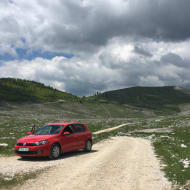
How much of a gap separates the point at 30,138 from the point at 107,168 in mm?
4694

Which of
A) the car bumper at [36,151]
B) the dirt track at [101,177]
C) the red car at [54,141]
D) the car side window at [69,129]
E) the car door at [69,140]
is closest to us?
the dirt track at [101,177]

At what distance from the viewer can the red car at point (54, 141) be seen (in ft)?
43.2

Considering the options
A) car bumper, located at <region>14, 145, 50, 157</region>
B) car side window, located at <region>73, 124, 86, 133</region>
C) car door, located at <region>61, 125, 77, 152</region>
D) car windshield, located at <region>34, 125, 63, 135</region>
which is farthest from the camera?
car side window, located at <region>73, 124, 86, 133</region>

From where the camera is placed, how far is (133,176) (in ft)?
31.9

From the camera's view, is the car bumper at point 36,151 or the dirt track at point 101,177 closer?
the dirt track at point 101,177

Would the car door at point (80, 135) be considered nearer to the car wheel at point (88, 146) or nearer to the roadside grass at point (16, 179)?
the car wheel at point (88, 146)

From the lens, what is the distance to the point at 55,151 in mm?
13727

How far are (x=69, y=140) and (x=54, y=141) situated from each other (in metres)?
1.43

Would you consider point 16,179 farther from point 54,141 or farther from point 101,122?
point 101,122

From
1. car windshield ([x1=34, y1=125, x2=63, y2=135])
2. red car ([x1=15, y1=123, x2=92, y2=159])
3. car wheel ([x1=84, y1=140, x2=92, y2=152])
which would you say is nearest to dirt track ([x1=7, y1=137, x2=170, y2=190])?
red car ([x1=15, y1=123, x2=92, y2=159])

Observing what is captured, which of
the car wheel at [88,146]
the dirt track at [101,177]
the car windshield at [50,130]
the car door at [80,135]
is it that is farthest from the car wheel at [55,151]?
the car wheel at [88,146]

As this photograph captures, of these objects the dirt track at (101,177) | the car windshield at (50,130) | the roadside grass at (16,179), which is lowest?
the dirt track at (101,177)

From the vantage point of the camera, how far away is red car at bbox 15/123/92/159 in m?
13.2

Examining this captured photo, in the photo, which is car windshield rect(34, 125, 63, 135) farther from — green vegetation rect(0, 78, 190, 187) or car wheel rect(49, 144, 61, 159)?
green vegetation rect(0, 78, 190, 187)
